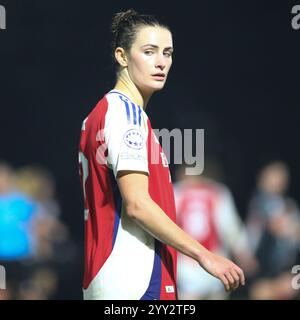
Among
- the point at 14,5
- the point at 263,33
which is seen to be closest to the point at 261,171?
the point at 263,33

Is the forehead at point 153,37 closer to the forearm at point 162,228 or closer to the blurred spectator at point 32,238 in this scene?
the forearm at point 162,228

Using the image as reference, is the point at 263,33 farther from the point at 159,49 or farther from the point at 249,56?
the point at 159,49

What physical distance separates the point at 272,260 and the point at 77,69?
2794mm

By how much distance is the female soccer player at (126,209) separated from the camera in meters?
A: 3.67

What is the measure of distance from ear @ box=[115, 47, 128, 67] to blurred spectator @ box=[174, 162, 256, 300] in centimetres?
413

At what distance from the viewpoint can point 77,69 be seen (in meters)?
9.96

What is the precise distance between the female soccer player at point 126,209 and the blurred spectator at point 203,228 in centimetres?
432

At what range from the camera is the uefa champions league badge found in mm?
3742

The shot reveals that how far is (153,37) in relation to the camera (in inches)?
161

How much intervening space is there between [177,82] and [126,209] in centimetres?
643
